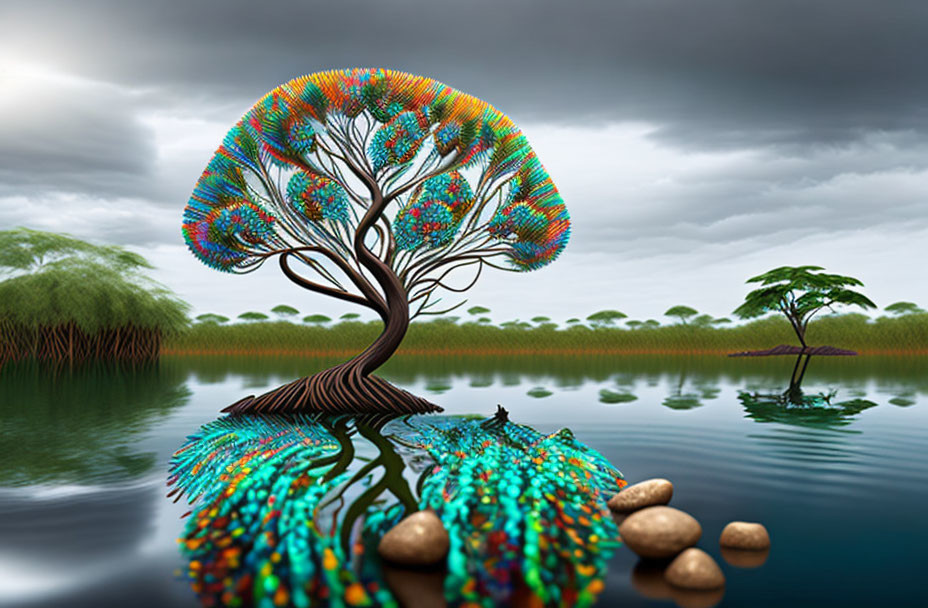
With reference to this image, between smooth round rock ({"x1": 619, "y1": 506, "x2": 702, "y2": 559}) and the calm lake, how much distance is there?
0.44ft

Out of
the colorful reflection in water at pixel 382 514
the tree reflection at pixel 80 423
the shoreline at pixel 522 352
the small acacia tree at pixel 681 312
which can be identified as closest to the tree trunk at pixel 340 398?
the tree reflection at pixel 80 423

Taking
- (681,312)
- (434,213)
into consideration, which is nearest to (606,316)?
(681,312)

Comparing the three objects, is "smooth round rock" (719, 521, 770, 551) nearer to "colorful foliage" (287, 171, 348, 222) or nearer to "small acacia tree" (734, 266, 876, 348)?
"colorful foliage" (287, 171, 348, 222)

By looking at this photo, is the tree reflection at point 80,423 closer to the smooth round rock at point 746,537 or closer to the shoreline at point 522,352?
the smooth round rock at point 746,537

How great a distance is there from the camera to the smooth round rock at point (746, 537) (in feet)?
13.1

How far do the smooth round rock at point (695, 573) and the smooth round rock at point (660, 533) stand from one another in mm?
222

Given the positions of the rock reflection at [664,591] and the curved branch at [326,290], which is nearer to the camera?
the rock reflection at [664,591]

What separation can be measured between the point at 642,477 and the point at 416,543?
3102mm

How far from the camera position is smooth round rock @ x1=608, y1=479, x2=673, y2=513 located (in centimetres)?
480

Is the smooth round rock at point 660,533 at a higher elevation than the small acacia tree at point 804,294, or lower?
lower

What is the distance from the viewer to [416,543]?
372 centimetres

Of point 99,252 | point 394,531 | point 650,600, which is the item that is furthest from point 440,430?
point 99,252

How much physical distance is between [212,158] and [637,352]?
21.6 metres

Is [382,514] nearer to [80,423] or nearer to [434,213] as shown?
[434,213]
